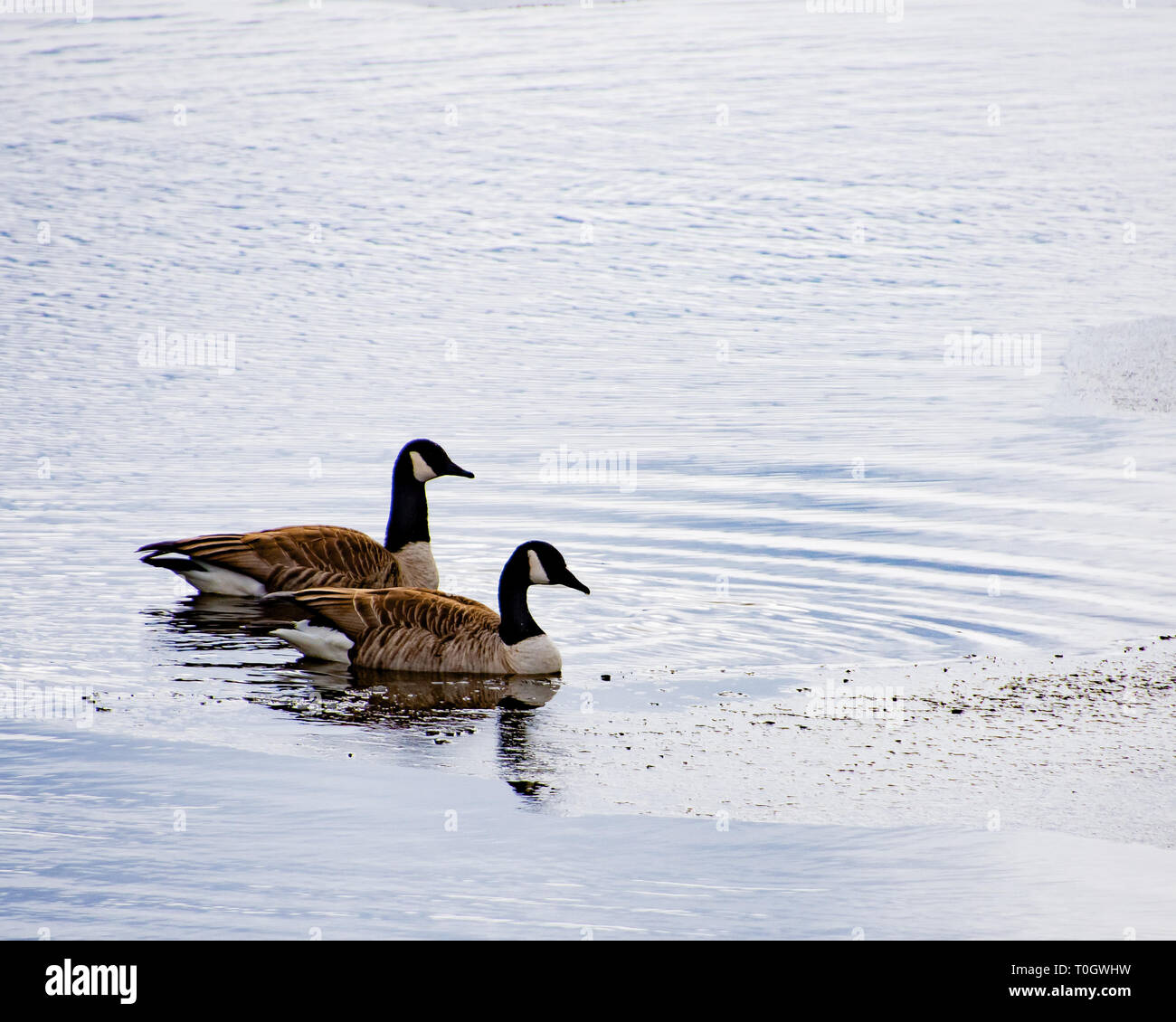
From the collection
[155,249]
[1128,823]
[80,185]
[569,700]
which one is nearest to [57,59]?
[80,185]

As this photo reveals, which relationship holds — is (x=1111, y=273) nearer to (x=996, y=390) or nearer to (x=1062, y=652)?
(x=996, y=390)

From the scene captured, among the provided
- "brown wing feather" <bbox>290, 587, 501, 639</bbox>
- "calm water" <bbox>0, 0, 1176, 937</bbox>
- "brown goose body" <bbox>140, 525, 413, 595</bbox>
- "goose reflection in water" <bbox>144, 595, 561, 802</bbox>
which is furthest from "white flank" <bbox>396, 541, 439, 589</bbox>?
"brown wing feather" <bbox>290, 587, 501, 639</bbox>

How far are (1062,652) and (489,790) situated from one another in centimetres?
396

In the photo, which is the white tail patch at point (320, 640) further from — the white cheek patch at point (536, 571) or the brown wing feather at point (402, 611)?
the white cheek patch at point (536, 571)

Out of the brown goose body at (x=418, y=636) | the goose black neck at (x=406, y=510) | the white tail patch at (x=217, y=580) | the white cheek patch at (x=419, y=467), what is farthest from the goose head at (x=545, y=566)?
the white tail patch at (x=217, y=580)

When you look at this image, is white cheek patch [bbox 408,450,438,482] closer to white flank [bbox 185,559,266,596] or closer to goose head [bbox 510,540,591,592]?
white flank [bbox 185,559,266,596]

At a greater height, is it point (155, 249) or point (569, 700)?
point (155, 249)

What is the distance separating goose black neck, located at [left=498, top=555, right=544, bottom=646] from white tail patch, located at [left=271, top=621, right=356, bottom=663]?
3.06ft

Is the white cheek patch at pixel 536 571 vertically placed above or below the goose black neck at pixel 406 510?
below

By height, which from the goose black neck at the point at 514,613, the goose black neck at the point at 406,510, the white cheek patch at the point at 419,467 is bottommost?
the goose black neck at the point at 514,613

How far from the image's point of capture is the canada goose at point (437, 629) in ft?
31.4

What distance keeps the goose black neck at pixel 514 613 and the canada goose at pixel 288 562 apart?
1.82 metres

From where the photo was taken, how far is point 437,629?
9648 mm
